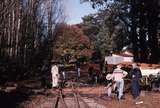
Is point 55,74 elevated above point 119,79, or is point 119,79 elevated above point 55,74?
point 119,79

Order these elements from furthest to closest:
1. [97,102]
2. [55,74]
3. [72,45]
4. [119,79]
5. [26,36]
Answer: [72,45] → [26,36] → [55,74] → [119,79] → [97,102]

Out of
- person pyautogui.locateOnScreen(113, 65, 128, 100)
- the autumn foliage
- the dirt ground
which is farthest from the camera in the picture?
the autumn foliage

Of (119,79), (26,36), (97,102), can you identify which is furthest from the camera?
(26,36)

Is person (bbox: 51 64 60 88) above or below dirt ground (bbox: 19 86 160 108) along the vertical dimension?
above

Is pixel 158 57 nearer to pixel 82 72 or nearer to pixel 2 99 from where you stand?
pixel 82 72

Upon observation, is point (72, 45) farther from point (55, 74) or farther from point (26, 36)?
point (55, 74)

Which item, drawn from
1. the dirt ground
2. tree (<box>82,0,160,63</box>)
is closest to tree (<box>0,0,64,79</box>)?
tree (<box>82,0,160,63</box>)

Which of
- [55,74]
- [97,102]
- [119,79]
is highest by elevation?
[119,79]

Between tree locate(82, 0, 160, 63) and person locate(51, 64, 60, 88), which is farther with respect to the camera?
tree locate(82, 0, 160, 63)

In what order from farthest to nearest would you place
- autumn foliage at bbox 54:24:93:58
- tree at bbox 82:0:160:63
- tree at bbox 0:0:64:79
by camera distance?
autumn foliage at bbox 54:24:93:58 → tree at bbox 82:0:160:63 → tree at bbox 0:0:64:79

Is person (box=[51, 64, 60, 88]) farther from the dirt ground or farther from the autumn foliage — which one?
the autumn foliage

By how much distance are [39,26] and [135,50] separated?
1109 centimetres

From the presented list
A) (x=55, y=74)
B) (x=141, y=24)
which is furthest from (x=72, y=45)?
(x=55, y=74)

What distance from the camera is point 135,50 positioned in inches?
2247
